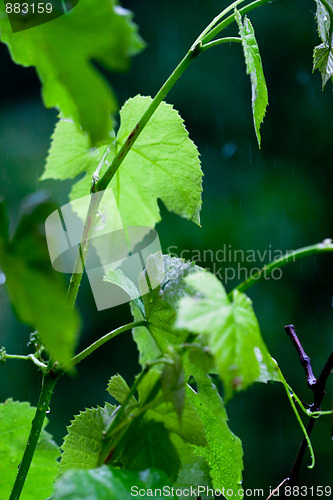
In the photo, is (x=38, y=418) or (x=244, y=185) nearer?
(x=38, y=418)

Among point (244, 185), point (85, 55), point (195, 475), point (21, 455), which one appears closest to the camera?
point (85, 55)

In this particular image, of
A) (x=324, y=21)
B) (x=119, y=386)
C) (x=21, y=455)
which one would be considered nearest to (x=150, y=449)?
(x=119, y=386)

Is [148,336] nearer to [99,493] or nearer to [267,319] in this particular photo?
[99,493]

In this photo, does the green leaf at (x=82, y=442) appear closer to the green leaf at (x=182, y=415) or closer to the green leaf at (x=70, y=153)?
the green leaf at (x=182, y=415)

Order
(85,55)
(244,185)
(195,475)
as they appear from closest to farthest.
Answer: (85,55) → (195,475) → (244,185)

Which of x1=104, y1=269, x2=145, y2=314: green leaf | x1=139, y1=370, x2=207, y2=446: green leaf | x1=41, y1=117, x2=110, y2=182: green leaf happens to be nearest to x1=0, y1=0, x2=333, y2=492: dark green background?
x1=41, y1=117, x2=110, y2=182: green leaf

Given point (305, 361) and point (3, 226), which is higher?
point (3, 226)

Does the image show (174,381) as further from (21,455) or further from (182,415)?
(21,455)
